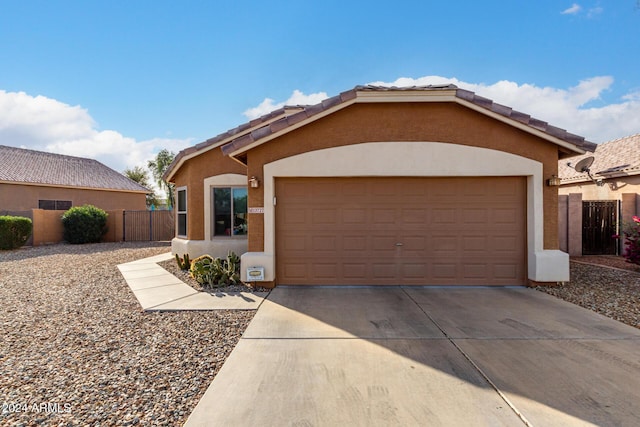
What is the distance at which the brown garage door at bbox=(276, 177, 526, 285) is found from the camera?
7621mm

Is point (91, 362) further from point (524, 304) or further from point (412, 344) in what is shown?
point (524, 304)

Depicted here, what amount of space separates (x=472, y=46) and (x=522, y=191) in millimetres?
5531

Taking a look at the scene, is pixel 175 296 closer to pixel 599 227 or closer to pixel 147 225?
pixel 599 227

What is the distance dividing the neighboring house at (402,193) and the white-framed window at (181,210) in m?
4.91

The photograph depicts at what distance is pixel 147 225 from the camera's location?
→ 19641 millimetres

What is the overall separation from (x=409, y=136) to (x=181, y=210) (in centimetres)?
856

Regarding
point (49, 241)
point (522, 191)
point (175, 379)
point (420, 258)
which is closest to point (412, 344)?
point (175, 379)

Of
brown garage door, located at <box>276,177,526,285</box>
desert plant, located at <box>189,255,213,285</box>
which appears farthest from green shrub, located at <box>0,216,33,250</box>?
brown garage door, located at <box>276,177,526,285</box>

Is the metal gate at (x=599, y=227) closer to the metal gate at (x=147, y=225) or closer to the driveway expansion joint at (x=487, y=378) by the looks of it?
the driveway expansion joint at (x=487, y=378)

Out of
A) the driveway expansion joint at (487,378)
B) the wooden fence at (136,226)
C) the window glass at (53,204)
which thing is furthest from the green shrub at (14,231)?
the driveway expansion joint at (487,378)

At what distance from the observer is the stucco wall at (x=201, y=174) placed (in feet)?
34.3

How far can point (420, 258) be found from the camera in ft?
25.1

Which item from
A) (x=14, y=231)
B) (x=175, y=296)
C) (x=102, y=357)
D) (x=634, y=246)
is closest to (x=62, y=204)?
(x=14, y=231)

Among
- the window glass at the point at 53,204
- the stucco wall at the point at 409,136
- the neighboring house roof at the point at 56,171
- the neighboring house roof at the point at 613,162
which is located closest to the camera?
the stucco wall at the point at 409,136
